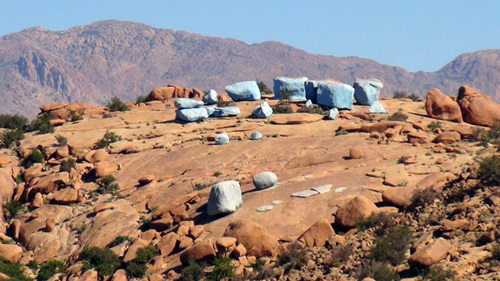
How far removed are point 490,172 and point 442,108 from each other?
20561 mm

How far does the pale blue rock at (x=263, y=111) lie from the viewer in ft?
166

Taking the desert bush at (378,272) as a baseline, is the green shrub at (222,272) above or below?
below

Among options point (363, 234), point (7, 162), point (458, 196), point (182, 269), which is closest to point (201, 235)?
point (182, 269)

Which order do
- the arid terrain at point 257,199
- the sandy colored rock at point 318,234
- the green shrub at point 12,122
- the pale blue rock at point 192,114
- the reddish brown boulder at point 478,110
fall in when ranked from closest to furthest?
the arid terrain at point 257,199
the sandy colored rock at point 318,234
the reddish brown boulder at point 478,110
the pale blue rock at point 192,114
the green shrub at point 12,122

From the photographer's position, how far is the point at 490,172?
1123 inches

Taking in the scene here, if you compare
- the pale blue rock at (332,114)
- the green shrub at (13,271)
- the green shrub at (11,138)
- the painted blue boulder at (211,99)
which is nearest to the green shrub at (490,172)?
the green shrub at (13,271)

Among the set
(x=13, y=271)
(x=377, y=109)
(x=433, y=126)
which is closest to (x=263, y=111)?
(x=377, y=109)

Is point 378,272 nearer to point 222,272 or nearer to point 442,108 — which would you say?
point 222,272

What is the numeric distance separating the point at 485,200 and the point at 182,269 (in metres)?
11.5

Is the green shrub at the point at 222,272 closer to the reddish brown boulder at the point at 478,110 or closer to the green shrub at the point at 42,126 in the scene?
the reddish brown boulder at the point at 478,110

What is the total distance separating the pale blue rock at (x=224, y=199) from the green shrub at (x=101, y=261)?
15.0ft

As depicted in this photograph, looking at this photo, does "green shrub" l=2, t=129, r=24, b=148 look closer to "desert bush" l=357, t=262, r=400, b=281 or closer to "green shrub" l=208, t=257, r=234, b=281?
"green shrub" l=208, t=257, r=234, b=281

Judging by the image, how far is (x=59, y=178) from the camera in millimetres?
42594

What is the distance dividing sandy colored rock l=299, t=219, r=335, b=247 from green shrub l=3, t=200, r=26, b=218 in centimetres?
1941
